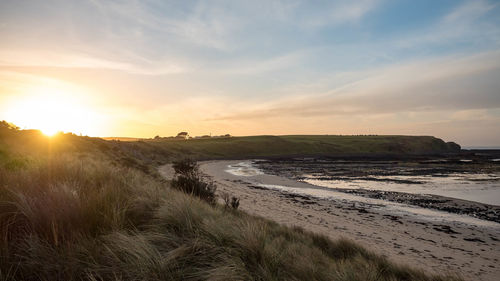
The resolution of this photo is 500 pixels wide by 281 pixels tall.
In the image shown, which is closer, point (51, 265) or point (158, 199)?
point (51, 265)

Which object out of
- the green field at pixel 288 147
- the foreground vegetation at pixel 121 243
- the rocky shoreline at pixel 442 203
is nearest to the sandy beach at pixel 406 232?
the rocky shoreline at pixel 442 203

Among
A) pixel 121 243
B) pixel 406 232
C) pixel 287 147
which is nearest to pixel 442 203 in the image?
pixel 406 232

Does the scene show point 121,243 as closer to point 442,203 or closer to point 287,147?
point 442,203

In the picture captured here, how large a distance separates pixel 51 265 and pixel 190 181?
29.6 feet

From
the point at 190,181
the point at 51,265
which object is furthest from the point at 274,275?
the point at 190,181

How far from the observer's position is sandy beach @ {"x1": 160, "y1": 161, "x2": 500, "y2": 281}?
8.56 meters

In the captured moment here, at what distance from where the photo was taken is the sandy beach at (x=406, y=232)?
8.56 meters

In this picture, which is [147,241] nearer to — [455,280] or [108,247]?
[108,247]

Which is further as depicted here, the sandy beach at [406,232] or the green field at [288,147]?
the green field at [288,147]

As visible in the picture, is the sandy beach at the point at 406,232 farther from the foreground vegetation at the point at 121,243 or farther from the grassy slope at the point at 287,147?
the grassy slope at the point at 287,147

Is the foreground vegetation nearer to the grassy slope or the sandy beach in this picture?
the sandy beach

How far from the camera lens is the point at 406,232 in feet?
39.0

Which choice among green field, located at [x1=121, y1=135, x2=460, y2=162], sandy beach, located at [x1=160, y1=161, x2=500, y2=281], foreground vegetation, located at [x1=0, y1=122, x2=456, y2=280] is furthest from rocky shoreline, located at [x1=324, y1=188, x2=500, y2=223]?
green field, located at [x1=121, y1=135, x2=460, y2=162]

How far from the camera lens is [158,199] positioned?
5.68 meters
